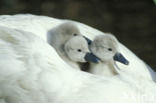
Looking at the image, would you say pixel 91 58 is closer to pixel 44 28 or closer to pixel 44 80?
pixel 44 28

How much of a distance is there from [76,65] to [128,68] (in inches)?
11.5

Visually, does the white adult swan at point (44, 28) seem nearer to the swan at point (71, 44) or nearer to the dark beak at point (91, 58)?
the swan at point (71, 44)

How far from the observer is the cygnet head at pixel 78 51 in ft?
8.55

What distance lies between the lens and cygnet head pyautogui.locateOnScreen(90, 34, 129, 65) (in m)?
2.63

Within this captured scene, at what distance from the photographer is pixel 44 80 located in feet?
7.29

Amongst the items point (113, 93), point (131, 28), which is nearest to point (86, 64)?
point (113, 93)

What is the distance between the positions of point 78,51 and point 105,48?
0.12 m

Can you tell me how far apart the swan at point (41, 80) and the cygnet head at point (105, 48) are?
26cm

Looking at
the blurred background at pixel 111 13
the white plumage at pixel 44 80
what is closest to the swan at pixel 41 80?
the white plumage at pixel 44 80

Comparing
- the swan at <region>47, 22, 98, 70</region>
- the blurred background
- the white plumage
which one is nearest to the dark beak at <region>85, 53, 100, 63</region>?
the swan at <region>47, 22, 98, 70</region>

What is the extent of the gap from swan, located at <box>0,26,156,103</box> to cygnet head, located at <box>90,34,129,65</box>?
0.26 metres

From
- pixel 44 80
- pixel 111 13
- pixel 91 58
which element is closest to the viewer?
pixel 44 80

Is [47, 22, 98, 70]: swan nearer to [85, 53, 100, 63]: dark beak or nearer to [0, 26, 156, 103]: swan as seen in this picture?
[85, 53, 100, 63]: dark beak

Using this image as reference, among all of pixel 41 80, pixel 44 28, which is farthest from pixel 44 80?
pixel 44 28
